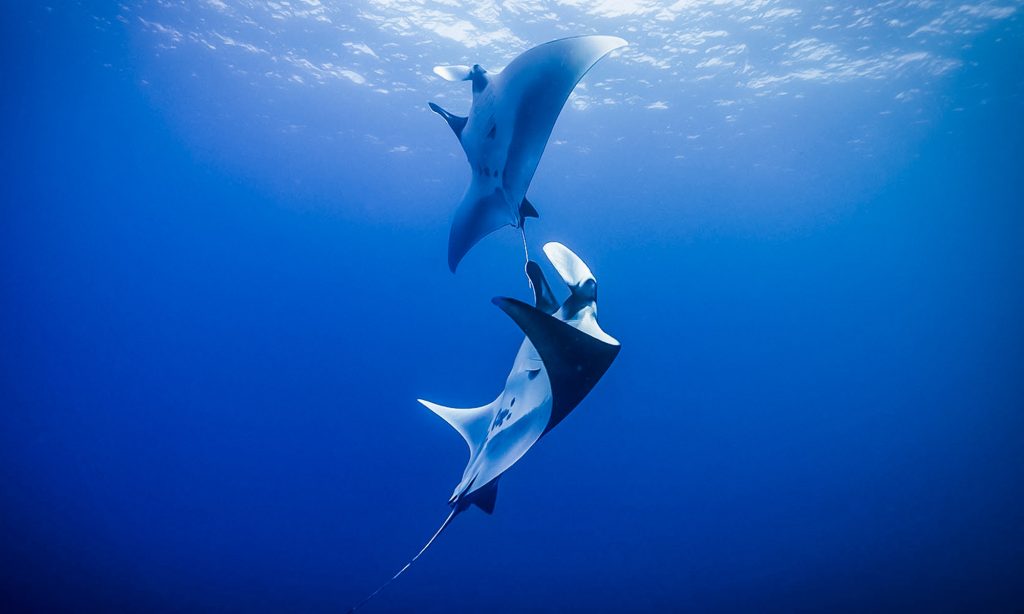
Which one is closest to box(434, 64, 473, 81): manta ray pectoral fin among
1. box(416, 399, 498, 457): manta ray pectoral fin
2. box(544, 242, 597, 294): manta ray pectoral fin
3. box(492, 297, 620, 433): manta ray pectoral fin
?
box(544, 242, 597, 294): manta ray pectoral fin

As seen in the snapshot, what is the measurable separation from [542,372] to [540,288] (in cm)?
44

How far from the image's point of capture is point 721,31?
10148 mm

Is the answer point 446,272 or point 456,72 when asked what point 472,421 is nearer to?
point 456,72

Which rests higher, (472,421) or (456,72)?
(456,72)

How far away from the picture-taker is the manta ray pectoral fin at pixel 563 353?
68.8 inches

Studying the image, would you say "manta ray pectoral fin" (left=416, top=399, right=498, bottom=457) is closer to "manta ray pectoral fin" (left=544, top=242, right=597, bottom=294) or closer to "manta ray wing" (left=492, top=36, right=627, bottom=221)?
"manta ray pectoral fin" (left=544, top=242, right=597, bottom=294)

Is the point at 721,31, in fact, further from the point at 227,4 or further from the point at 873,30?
the point at 227,4

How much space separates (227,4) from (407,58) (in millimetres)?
3503

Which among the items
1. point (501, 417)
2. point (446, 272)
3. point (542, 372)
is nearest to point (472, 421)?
point (501, 417)

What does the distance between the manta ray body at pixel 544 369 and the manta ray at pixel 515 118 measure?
812 mm

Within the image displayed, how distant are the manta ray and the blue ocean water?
6672mm

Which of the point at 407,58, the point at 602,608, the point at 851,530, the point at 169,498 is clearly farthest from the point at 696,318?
the point at 169,498

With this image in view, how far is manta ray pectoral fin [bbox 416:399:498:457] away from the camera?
314cm

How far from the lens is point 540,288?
A: 250cm
